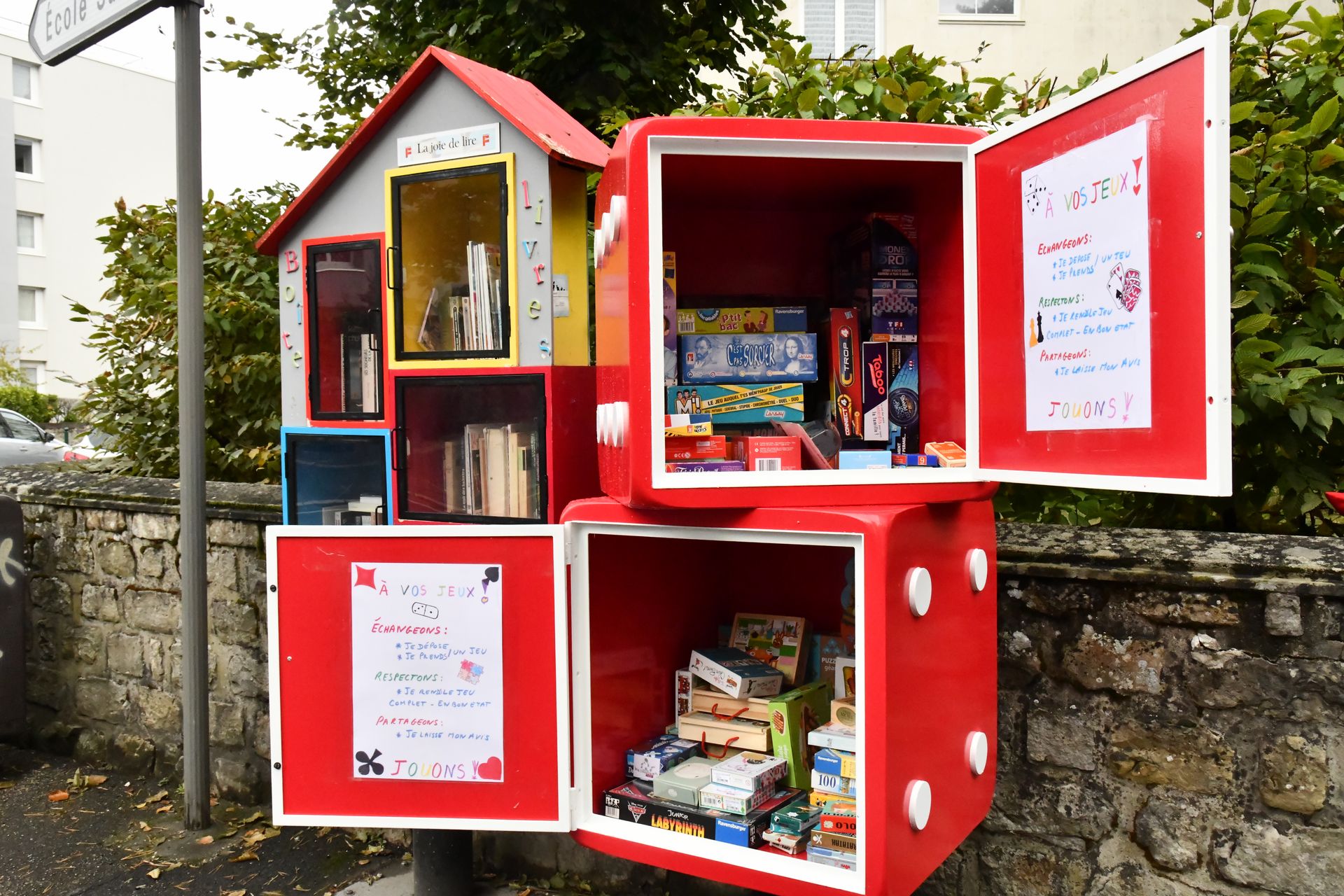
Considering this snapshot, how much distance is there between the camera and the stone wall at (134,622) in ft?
13.2

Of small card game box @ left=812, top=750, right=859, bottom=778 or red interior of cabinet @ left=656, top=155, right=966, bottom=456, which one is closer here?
small card game box @ left=812, top=750, right=859, bottom=778

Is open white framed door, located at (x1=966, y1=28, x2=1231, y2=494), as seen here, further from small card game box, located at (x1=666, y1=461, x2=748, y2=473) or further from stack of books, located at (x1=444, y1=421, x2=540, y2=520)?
stack of books, located at (x1=444, y1=421, x2=540, y2=520)

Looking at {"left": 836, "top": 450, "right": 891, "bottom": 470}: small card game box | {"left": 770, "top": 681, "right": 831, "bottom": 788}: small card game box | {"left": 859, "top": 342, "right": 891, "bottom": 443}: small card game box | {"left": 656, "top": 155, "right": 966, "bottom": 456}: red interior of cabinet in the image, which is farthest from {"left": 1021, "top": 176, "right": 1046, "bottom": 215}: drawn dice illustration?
{"left": 770, "top": 681, "right": 831, "bottom": 788}: small card game box

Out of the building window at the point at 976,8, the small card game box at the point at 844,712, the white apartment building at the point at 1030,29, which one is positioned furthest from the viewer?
the building window at the point at 976,8

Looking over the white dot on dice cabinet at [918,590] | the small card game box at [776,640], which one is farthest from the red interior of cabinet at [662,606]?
the white dot on dice cabinet at [918,590]

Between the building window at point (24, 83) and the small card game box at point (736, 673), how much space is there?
3645 centimetres

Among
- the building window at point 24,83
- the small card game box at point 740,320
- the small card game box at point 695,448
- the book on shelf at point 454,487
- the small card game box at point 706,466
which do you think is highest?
the building window at point 24,83

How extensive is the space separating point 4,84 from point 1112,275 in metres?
36.4

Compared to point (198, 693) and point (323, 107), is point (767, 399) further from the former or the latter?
point (323, 107)

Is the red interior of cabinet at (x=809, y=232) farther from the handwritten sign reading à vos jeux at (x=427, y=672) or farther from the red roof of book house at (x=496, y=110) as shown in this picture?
the handwritten sign reading à vos jeux at (x=427, y=672)

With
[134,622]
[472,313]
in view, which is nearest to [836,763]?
[472,313]

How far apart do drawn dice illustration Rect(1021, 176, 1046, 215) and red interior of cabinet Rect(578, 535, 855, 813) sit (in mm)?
1111

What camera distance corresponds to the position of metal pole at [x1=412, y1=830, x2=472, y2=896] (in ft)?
9.82

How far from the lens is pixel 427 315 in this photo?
2.92 metres
